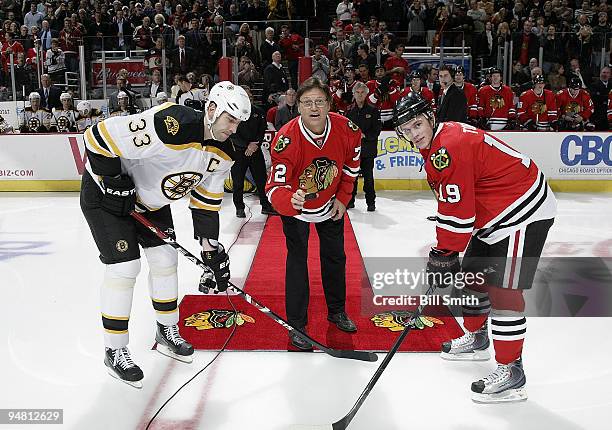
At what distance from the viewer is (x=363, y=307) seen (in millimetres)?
4137

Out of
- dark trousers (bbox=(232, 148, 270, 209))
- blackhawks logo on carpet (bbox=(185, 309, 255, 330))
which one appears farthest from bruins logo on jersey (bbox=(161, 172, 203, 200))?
dark trousers (bbox=(232, 148, 270, 209))

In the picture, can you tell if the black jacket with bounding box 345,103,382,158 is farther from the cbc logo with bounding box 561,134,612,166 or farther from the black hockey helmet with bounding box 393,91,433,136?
the black hockey helmet with bounding box 393,91,433,136

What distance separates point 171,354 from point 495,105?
6.64m

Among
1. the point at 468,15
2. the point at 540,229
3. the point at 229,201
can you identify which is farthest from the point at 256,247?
the point at 468,15

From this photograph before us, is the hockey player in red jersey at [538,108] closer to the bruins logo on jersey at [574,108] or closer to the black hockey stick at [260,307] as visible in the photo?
the bruins logo on jersey at [574,108]

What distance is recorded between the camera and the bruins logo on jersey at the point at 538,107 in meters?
9.05

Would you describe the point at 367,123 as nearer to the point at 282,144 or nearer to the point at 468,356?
the point at 282,144

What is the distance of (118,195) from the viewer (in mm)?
2922

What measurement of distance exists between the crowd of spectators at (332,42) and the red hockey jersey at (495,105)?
2.53 ft

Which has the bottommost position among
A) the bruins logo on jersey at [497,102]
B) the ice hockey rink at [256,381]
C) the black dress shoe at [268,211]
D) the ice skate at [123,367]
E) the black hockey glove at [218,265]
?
the black dress shoe at [268,211]

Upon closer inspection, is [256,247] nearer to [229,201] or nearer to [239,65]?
[229,201]

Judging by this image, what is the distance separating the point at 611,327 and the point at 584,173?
4.83 metres

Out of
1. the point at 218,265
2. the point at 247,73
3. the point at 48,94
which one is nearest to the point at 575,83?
the point at 247,73

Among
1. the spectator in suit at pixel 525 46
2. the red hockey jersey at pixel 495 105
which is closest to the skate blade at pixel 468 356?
the red hockey jersey at pixel 495 105
